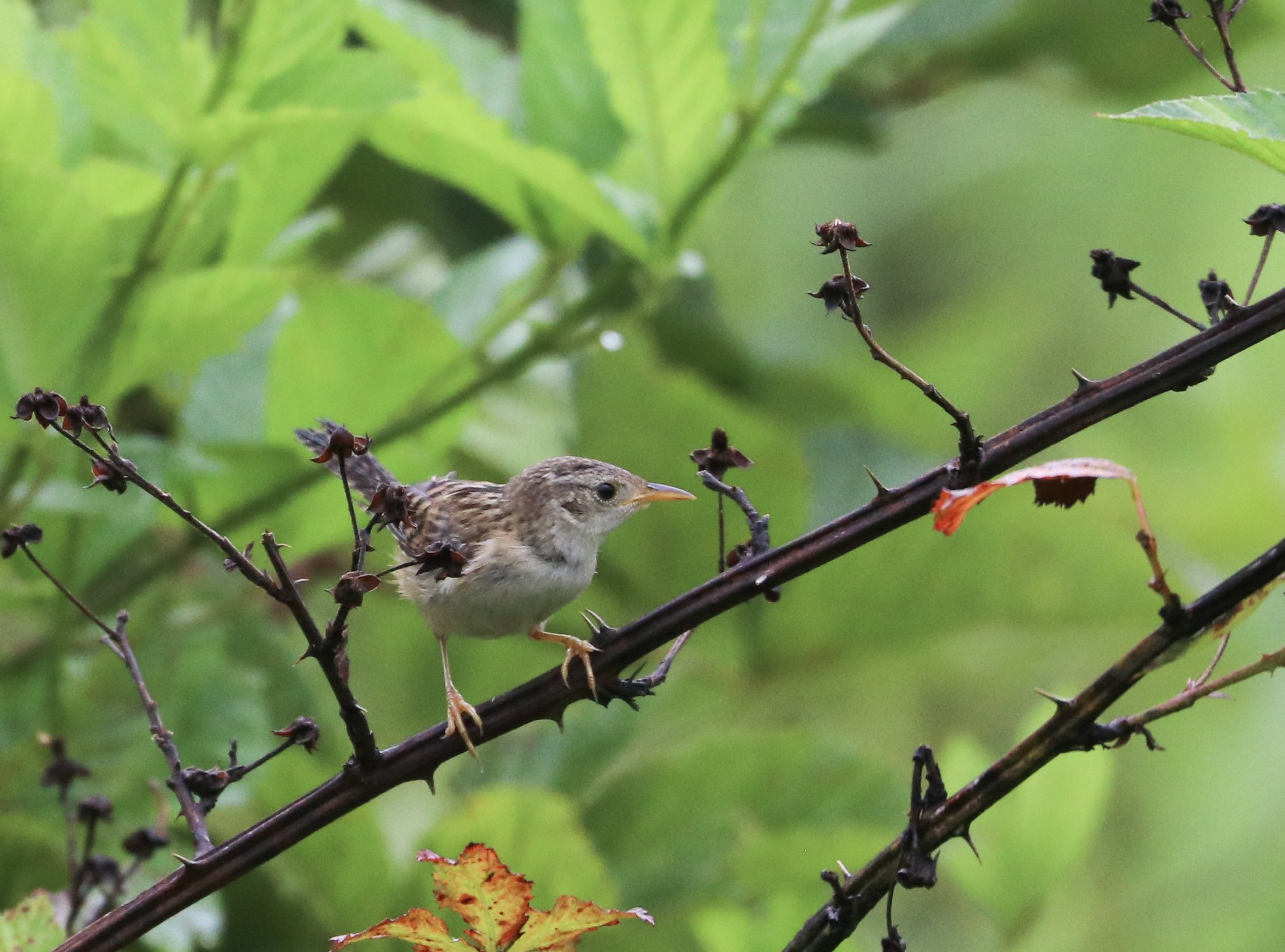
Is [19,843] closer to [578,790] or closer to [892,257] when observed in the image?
[578,790]

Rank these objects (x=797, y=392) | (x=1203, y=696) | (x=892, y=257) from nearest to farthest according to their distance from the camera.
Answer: (x=1203, y=696)
(x=797, y=392)
(x=892, y=257)

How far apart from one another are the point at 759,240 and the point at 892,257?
1.27ft

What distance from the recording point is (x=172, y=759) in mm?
756

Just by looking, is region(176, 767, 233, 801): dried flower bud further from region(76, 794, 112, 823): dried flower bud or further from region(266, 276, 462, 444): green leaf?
region(266, 276, 462, 444): green leaf

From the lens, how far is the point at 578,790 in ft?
5.37

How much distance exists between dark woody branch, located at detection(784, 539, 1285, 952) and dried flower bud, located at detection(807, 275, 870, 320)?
0.20 meters

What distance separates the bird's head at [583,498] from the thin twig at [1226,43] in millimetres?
665

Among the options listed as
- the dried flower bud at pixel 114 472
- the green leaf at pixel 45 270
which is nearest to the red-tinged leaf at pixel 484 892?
the dried flower bud at pixel 114 472

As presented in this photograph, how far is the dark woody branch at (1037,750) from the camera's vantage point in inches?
22.0

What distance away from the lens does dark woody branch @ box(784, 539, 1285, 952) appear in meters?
0.56

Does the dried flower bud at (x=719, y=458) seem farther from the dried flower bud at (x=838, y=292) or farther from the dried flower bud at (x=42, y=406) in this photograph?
the dried flower bud at (x=42, y=406)

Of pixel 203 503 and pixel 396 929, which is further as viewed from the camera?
pixel 203 503

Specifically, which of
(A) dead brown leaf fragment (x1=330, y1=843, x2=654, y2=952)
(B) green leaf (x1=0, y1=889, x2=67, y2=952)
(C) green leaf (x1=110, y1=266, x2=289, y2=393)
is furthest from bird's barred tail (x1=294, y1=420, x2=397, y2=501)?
(A) dead brown leaf fragment (x1=330, y1=843, x2=654, y2=952)

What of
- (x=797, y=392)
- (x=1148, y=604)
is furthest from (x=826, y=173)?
(x=1148, y=604)
